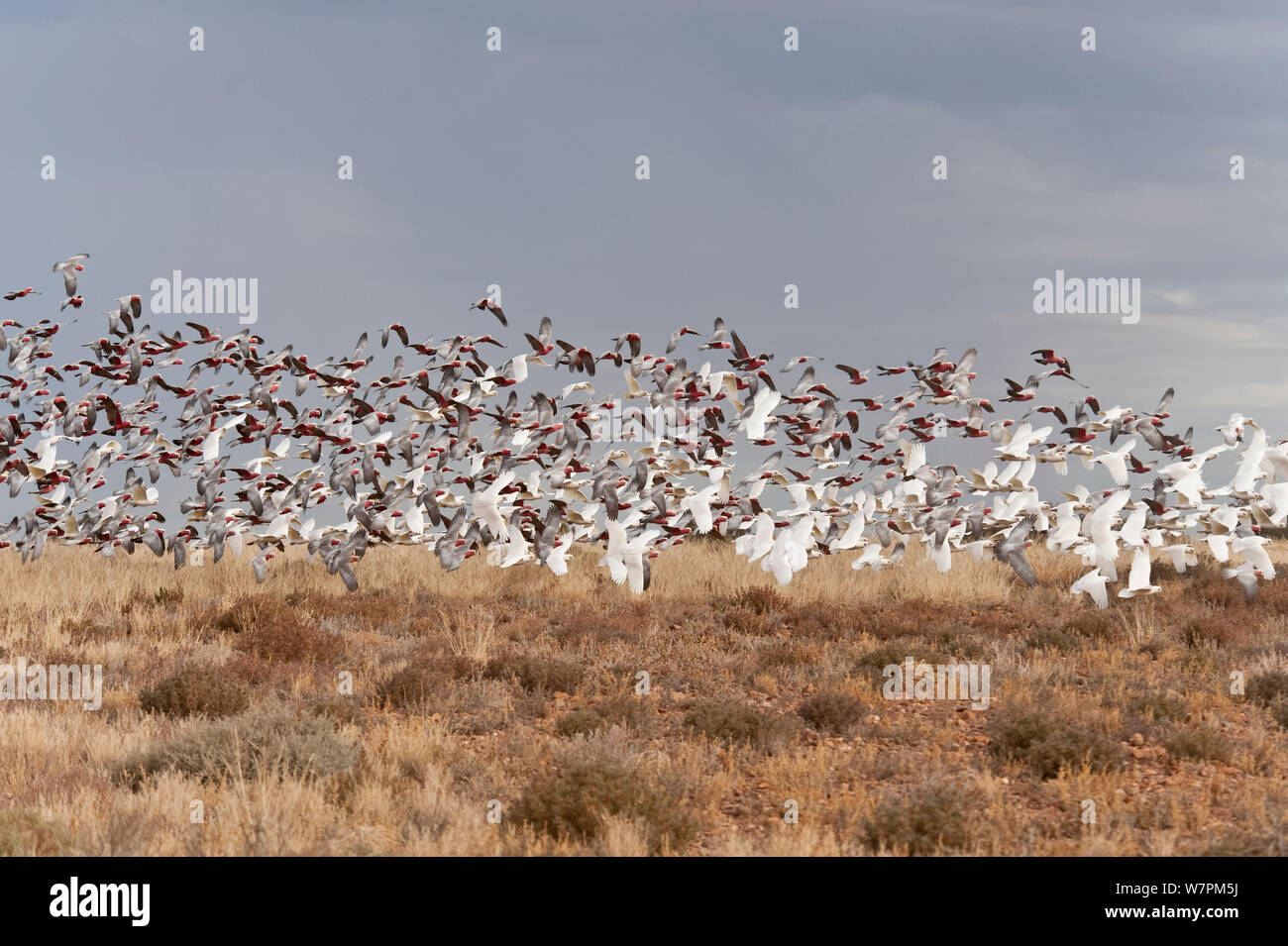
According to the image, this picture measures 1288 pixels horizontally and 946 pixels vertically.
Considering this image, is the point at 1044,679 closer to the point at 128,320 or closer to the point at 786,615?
the point at 786,615

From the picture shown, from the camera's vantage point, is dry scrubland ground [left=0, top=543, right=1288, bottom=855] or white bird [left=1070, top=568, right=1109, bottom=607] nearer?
dry scrubland ground [left=0, top=543, right=1288, bottom=855]

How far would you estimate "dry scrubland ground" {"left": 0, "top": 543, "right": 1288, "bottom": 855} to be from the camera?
775 cm

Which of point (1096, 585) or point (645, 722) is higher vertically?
point (1096, 585)

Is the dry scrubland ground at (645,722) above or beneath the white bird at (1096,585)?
beneath

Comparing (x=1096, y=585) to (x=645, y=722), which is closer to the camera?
(x=645, y=722)

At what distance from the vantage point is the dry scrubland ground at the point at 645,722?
7.75 metres

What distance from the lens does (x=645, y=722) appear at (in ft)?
35.4

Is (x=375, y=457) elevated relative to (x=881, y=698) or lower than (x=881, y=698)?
elevated

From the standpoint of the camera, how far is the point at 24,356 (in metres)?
19.0

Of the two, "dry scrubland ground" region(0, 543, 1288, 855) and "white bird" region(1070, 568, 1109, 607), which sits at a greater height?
"white bird" region(1070, 568, 1109, 607)

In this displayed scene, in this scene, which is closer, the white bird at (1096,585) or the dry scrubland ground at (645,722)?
the dry scrubland ground at (645,722)

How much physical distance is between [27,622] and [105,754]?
789 centimetres

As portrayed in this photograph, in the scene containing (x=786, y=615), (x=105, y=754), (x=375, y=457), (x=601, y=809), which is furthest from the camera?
(x=375, y=457)
